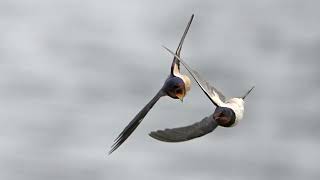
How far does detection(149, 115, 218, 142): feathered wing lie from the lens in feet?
15.5

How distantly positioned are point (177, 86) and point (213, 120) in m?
0.23

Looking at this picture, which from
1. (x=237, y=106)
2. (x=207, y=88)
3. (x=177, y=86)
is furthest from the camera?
(x=177, y=86)

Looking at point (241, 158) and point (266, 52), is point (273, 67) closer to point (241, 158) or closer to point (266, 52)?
point (266, 52)

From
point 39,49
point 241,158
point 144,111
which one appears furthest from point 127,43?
point 144,111

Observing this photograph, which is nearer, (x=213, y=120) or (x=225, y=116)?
(x=225, y=116)

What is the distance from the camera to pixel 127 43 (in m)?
23.5

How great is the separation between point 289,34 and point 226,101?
20.5 m

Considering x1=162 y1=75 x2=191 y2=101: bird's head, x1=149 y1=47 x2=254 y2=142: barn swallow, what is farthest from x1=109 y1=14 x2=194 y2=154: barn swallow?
x1=149 y1=47 x2=254 y2=142: barn swallow

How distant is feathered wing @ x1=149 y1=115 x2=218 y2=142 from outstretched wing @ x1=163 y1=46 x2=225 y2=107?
84 mm

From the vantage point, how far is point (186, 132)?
4.73m

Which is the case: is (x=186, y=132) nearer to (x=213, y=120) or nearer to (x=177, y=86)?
(x=213, y=120)

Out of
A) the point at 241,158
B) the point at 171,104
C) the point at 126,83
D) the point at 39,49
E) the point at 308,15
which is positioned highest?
the point at 308,15

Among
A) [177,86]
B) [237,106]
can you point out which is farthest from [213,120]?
[177,86]

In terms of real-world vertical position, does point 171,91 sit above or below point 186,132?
above
